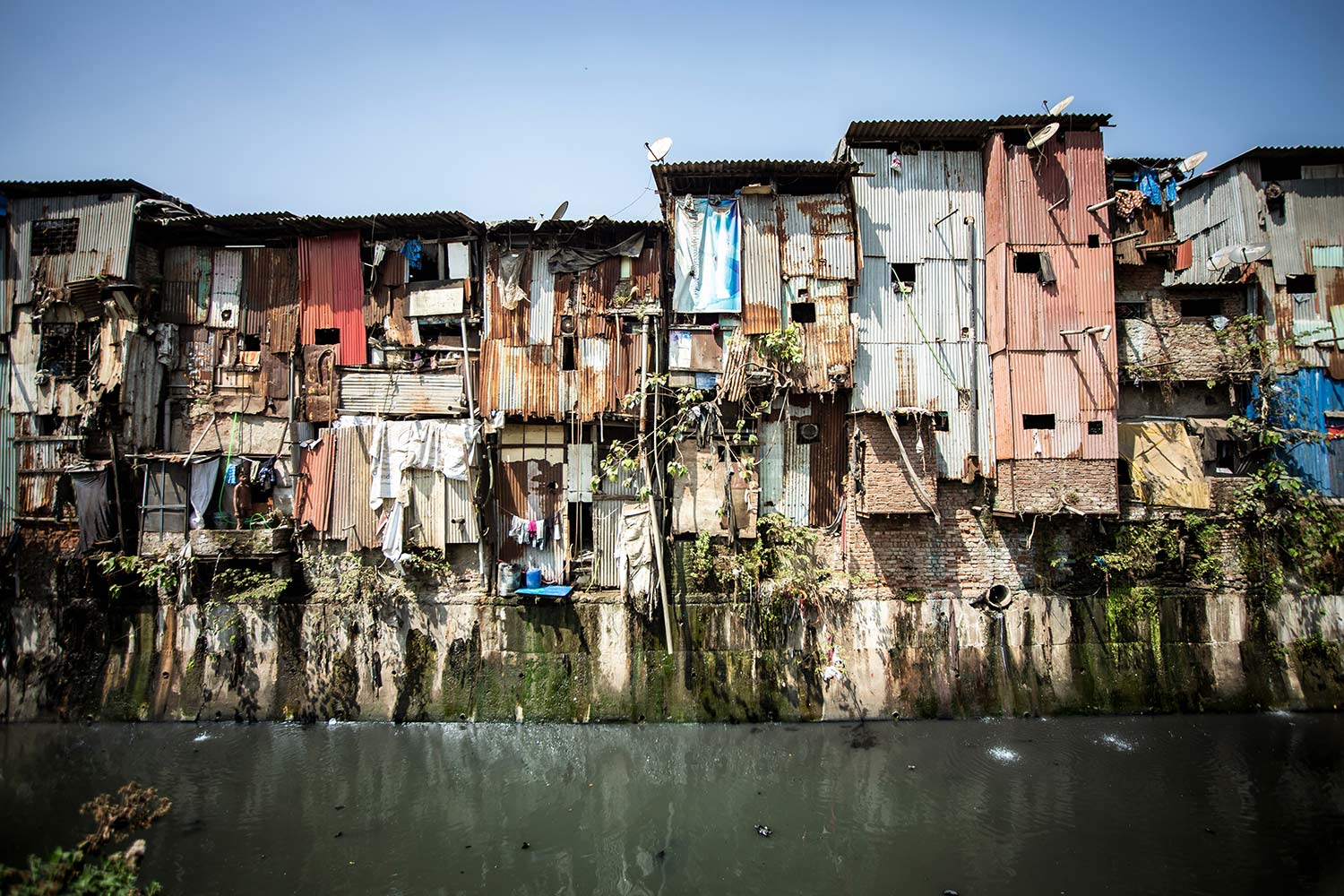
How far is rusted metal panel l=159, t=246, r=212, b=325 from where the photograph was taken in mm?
14219

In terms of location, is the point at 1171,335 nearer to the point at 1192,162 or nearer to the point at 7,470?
the point at 1192,162

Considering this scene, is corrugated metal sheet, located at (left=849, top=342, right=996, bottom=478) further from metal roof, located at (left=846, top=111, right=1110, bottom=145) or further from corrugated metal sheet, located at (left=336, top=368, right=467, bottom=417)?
corrugated metal sheet, located at (left=336, top=368, right=467, bottom=417)

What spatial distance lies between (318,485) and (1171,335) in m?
18.4

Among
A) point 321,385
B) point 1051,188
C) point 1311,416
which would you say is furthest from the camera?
point 321,385

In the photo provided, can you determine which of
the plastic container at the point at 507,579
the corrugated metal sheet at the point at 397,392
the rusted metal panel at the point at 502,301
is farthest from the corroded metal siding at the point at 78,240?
the plastic container at the point at 507,579

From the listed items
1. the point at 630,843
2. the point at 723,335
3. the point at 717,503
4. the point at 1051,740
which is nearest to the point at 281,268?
the point at 723,335

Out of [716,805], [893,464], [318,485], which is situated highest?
[893,464]

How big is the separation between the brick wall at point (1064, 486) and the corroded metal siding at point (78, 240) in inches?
741

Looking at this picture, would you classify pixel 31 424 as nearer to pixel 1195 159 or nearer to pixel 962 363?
pixel 962 363

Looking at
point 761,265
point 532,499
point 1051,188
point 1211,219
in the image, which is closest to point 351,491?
point 532,499

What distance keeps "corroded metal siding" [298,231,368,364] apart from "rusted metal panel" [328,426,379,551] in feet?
5.93

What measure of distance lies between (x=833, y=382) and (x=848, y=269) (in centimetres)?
240

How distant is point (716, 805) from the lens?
34.6 ft

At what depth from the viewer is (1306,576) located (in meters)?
13.4
